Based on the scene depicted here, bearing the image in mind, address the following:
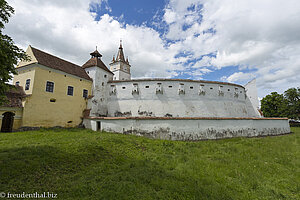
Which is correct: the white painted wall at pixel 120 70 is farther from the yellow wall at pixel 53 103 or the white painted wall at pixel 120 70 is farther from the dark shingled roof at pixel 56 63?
the yellow wall at pixel 53 103

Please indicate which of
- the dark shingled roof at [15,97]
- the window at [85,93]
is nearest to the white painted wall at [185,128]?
the window at [85,93]

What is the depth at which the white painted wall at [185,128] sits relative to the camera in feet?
38.9

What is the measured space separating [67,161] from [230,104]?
22.8m

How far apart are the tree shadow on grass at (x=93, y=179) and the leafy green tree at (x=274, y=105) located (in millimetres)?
35959

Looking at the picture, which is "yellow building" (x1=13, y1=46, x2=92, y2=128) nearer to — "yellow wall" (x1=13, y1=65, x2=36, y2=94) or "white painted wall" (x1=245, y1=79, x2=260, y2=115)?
"yellow wall" (x1=13, y1=65, x2=36, y2=94)

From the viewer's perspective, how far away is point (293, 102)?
1061 inches

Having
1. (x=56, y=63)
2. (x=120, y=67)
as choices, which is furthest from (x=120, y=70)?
(x=56, y=63)

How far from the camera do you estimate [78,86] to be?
17.2 metres

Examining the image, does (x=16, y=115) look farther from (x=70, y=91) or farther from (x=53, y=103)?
(x=70, y=91)

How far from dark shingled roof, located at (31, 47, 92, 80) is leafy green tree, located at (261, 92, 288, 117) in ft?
135

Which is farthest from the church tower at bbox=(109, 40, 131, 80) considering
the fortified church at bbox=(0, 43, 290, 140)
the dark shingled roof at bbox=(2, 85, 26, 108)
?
the dark shingled roof at bbox=(2, 85, 26, 108)

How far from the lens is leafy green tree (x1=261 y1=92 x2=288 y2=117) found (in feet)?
90.2

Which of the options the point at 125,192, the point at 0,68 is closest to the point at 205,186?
the point at 125,192

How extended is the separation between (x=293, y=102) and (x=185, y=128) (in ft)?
106
